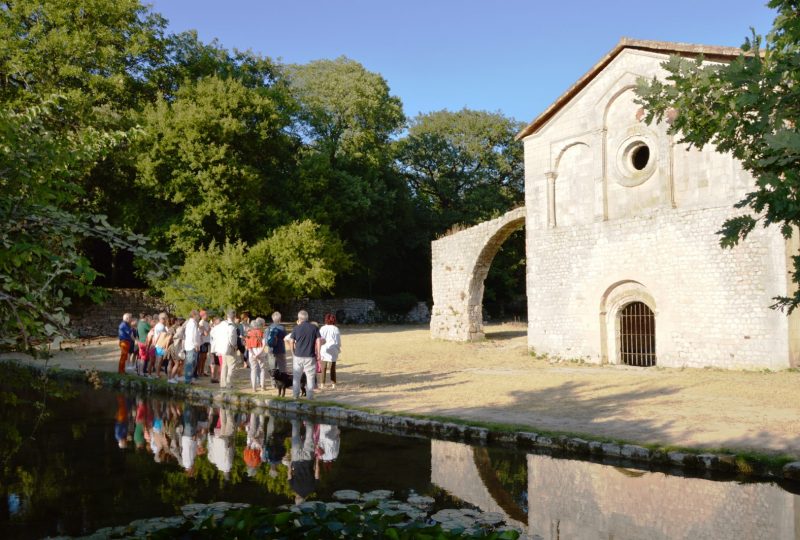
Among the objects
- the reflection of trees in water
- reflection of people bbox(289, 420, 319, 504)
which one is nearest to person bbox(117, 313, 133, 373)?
reflection of people bbox(289, 420, 319, 504)

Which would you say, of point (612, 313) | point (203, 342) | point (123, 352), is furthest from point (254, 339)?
point (612, 313)

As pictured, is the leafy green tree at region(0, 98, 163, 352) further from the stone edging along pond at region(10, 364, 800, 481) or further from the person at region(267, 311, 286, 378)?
the person at region(267, 311, 286, 378)

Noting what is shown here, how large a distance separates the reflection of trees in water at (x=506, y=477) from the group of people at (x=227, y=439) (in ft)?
5.74

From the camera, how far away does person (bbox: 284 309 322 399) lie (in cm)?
1103

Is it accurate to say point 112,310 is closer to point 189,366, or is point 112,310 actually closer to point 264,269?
point 264,269

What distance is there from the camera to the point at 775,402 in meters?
10.5

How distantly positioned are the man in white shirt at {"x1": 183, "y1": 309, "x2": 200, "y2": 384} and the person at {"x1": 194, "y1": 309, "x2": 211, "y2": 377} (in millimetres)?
369

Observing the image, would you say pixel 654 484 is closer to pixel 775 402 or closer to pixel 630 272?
pixel 775 402

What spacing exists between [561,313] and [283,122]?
17.3m

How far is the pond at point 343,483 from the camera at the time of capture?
17.5 ft

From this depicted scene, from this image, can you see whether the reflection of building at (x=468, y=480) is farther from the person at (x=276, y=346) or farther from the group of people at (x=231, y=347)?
the person at (x=276, y=346)

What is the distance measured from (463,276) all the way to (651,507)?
18.2m

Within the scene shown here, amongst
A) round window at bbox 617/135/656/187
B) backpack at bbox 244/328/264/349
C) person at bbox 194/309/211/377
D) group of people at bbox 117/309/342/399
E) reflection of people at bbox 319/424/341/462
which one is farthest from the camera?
round window at bbox 617/135/656/187

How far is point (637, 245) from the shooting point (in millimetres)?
16562
